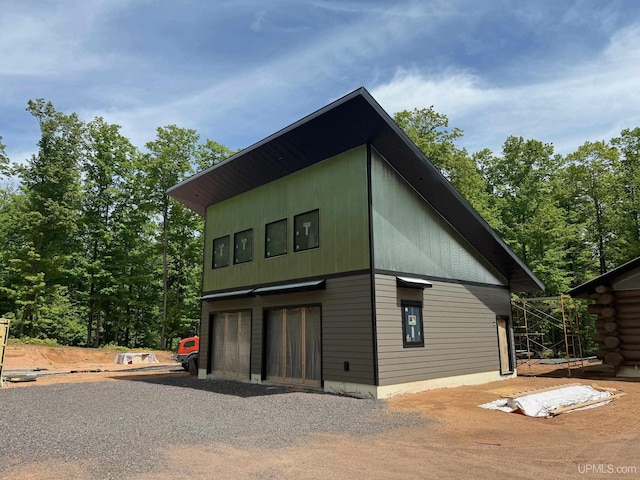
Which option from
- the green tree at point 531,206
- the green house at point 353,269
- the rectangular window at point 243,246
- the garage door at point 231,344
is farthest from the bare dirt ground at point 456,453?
the green tree at point 531,206

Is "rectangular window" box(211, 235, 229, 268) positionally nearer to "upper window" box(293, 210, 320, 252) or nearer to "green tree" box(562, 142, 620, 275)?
"upper window" box(293, 210, 320, 252)

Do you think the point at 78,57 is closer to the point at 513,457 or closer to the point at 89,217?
the point at 513,457

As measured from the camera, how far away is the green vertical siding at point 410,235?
1161 centimetres

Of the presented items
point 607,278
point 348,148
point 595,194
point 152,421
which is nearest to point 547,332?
point 595,194

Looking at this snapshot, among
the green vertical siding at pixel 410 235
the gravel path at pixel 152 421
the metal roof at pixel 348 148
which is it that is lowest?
the gravel path at pixel 152 421

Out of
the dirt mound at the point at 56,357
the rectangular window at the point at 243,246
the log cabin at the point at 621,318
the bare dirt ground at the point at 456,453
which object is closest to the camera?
the bare dirt ground at the point at 456,453

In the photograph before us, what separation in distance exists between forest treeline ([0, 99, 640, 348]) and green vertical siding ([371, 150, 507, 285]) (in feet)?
57.5

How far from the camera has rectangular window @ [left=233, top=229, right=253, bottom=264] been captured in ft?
50.0

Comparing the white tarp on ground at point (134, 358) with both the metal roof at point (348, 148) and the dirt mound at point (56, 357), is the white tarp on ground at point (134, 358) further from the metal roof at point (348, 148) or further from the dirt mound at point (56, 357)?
the metal roof at point (348, 148)

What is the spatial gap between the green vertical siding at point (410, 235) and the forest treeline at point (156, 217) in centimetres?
1754

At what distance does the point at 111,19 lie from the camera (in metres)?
9.79

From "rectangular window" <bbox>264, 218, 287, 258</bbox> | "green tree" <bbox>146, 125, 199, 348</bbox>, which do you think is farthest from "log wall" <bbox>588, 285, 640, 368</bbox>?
"green tree" <bbox>146, 125, 199, 348</bbox>

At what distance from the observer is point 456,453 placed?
19.4 ft

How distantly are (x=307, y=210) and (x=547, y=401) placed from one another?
26.0ft
